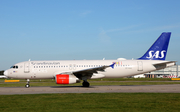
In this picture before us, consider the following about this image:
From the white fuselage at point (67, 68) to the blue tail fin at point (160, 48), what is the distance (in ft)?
3.83

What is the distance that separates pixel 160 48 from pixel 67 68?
45.4ft

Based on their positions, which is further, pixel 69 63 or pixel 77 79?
pixel 69 63

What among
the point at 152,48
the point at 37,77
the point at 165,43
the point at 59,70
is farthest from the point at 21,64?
the point at 165,43

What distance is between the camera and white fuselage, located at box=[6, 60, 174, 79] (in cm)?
2706

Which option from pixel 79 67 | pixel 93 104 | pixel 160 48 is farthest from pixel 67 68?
pixel 93 104

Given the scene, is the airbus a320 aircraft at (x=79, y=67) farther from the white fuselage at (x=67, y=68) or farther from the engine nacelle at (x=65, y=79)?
the engine nacelle at (x=65, y=79)

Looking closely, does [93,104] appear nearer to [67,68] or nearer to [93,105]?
[93,105]

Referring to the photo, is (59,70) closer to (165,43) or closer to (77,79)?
(77,79)

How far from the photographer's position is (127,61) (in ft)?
91.9

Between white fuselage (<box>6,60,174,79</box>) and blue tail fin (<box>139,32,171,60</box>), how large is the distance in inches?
46.0

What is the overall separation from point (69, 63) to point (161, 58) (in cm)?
1353

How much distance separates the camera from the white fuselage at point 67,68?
27.1 metres

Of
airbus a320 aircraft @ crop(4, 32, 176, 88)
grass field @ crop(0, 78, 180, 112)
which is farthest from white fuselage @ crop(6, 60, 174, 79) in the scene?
grass field @ crop(0, 78, 180, 112)

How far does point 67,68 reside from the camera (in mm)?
27078
